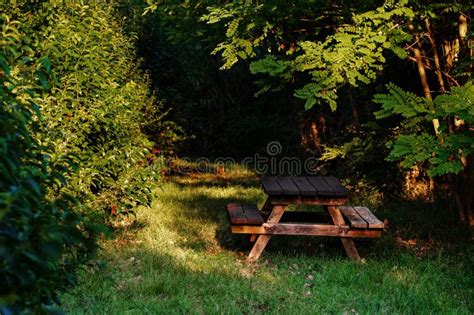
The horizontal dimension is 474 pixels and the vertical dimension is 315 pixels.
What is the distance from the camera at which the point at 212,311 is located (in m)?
4.46

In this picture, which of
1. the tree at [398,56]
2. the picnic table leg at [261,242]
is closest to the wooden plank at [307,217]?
the picnic table leg at [261,242]

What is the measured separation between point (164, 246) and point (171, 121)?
17.1 ft

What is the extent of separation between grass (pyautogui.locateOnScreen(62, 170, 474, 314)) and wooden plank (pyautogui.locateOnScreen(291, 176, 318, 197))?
69 centimetres

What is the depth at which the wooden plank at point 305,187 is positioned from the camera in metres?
5.86

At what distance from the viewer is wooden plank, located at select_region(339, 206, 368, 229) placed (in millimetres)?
5883

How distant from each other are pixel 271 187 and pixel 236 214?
1.49ft

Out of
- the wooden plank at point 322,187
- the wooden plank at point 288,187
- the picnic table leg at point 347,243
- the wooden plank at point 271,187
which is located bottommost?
the picnic table leg at point 347,243

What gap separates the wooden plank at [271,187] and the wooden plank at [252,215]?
280 mm

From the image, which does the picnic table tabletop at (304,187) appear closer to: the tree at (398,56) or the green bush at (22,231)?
the tree at (398,56)

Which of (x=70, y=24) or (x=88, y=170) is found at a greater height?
(x=70, y=24)

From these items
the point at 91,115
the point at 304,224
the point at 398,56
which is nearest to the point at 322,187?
the point at 304,224

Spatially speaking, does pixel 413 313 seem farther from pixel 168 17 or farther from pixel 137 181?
pixel 168 17

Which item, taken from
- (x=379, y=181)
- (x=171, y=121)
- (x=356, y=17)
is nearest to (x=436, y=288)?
(x=356, y=17)

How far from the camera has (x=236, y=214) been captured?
6047 mm
